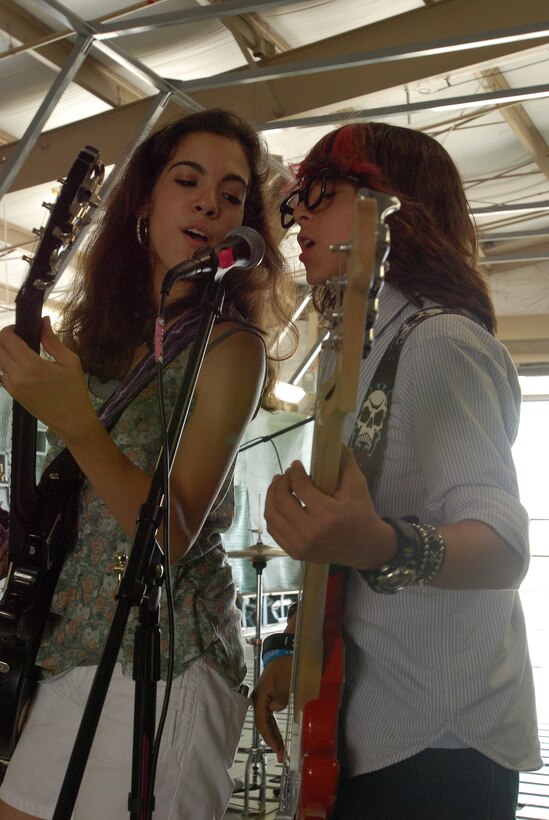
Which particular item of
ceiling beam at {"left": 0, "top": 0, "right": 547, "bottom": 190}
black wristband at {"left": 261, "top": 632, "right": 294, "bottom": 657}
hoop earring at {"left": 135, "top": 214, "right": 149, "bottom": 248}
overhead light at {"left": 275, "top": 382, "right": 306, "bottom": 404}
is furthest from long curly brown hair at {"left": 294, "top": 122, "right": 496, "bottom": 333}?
overhead light at {"left": 275, "top": 382, "right": 306, "bottom": 404}

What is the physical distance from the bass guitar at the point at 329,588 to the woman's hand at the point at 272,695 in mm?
119

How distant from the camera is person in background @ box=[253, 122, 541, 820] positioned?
925 millimetres

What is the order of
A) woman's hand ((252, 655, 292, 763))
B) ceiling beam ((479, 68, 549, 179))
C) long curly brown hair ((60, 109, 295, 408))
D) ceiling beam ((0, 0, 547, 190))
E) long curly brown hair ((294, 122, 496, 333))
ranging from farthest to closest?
ceiling beam ((479, 68, 549, 179)) < ceiling beam ((0, 0, 547, 190)) < long curly brown hair ((60, 109, 295, 408)) < woman's hand ((252, 655, 292, 763)) < long curly brown hair ((294, 122, 496, 333))

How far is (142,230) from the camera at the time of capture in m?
1.81

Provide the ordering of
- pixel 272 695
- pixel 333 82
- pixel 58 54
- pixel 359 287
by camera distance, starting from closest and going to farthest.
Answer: pixel 359 287
pixel 272 695
pixel 333 82
pixel 58 54

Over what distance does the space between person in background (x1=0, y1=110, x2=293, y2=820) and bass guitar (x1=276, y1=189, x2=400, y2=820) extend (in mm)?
160

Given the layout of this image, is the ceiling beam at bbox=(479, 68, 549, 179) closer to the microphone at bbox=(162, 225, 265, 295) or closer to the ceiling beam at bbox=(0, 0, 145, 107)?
the ceiling beam at bbox=(0, 0, 145, 107)

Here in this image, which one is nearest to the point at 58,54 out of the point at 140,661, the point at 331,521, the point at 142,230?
the point at 142,230

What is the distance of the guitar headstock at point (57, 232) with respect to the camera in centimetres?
134

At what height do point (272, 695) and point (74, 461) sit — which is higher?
point (74, 461)

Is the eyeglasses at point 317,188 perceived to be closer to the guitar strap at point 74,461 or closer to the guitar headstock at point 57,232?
the guitar strap at point 74,461

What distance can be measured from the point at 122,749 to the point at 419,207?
37.5 inches

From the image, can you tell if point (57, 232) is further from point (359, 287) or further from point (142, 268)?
point (359, 287)

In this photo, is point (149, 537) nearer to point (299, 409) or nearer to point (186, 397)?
point (186, 397)
